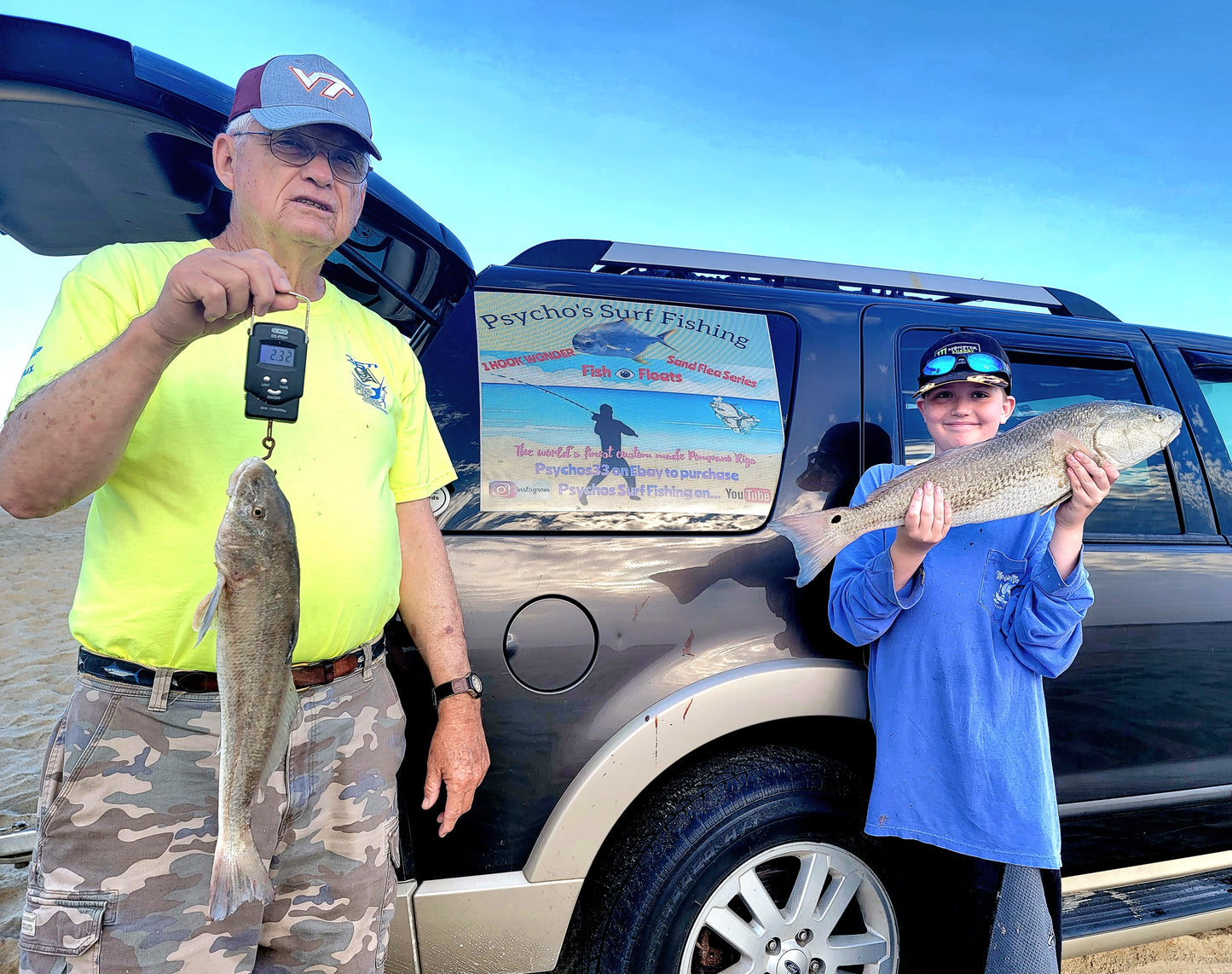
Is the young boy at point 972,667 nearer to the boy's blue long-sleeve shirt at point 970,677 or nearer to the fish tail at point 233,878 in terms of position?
the boy's blue long-sleeve shirt at point 970,677

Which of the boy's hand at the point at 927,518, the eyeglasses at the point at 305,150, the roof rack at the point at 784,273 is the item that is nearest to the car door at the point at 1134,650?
the roof rack at the point at 784,273

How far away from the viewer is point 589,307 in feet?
7.26

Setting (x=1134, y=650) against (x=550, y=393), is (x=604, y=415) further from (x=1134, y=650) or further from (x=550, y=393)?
(x=1134, y=650)

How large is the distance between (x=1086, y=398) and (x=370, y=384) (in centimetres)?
253

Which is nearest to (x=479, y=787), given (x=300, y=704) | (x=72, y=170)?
(x=300, y=704)

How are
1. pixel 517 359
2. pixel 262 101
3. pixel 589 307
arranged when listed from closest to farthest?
pixel 262 101 → pixel 517 359 → pixel 589 307

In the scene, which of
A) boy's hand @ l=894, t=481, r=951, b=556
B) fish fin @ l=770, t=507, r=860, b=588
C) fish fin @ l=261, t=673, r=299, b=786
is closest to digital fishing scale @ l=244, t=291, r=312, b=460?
fish fin @ l=261, t=673, r=299, b=786

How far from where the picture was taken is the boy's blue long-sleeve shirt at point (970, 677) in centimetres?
181

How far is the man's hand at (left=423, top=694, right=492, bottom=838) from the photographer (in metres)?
1.69

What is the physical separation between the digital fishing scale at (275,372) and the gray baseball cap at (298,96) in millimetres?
580

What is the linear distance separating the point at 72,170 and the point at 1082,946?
3.52 metres

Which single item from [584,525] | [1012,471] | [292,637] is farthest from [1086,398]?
[292,637]

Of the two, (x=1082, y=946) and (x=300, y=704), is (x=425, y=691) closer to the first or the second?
(x=300, y=704)

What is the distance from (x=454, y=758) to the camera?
1688mm
